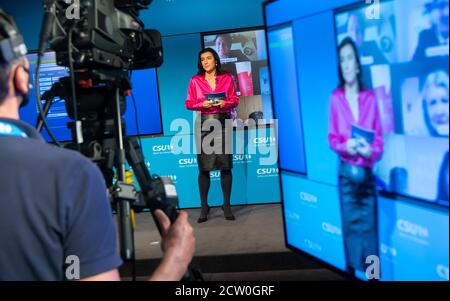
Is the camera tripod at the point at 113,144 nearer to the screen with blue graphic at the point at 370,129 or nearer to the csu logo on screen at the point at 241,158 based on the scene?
the screen with blue graphic at the point at 370,129

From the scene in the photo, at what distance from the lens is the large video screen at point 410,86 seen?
85 cm

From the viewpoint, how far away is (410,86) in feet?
2.99

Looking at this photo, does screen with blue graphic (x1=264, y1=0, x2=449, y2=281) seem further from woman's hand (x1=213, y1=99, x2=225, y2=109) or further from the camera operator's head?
woman's hand (x1=213, y1=99, x2=225, y2=109)

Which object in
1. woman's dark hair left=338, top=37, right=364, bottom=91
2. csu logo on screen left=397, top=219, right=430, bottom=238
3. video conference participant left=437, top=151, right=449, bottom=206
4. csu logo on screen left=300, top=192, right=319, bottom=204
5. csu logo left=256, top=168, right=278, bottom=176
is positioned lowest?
csu logo left=256, top=168, right=278, bottom=176

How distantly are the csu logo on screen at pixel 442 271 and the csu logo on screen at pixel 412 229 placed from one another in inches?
2.4

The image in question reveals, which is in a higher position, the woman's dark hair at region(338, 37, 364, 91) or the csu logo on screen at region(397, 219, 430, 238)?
the woman's dark hair at region(338, 37, 364, 91)

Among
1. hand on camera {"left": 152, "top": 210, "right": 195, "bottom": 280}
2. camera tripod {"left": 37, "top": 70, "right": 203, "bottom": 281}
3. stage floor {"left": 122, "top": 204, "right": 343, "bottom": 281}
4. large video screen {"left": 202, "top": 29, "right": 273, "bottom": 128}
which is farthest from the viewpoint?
large video screen {"left": 202, "top": 29, "right": 273, "bottom": 128}

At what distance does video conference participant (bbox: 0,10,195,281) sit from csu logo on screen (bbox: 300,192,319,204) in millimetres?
532

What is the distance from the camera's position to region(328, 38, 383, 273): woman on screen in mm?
1035

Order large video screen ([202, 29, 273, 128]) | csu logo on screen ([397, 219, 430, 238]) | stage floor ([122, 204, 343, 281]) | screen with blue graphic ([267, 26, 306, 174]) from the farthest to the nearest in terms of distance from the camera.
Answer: large video screen ([202, 29, 273, 128]) < stage floor ([122, 204, 343, 281]) < screen with blue graphic ([267, 26, 306, 174]) < csu logo on screen ([397, 219, 430, 238])

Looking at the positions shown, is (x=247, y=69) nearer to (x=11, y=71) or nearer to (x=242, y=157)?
(x=242, y=157)
